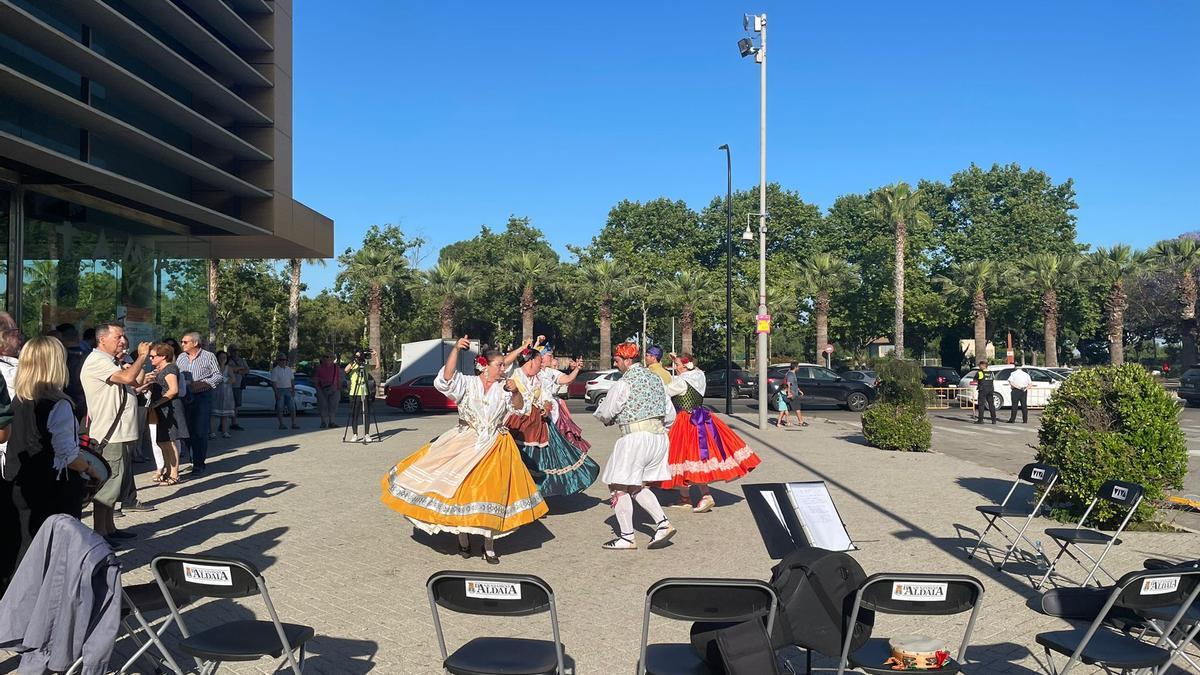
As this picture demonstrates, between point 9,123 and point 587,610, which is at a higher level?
point 9,123

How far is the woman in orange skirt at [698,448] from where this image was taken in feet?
32.0

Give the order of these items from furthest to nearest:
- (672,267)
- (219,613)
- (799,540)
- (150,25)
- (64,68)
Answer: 1. (672,267)
2. (150,25)
3. (64,68)
4. (219,613)
5. (799,540)

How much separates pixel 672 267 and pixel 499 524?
6078cm

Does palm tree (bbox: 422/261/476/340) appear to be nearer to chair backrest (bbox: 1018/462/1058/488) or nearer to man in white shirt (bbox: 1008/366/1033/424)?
man in white shirt (bbox: 1008/366/1033/424)

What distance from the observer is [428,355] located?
35.8 metres

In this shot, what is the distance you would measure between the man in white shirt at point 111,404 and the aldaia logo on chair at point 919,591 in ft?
20.8

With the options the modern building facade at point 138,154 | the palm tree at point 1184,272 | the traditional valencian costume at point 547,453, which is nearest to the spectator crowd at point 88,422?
the traditional valencian costume at point 547,453

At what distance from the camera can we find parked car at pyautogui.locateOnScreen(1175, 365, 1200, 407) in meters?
31.2

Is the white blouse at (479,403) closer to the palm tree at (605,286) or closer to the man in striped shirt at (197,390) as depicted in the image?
the man in striped shirt at (197,390)

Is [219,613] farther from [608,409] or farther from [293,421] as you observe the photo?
[293,421]

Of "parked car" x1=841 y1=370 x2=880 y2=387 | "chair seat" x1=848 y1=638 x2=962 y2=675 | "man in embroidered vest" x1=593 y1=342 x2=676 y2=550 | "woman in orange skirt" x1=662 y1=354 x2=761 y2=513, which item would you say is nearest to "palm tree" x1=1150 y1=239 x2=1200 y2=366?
"parked car" x1=841 y1=370 x2=880 y2=387

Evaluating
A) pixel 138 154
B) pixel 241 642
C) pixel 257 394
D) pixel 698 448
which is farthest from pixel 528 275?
pixel 241 642

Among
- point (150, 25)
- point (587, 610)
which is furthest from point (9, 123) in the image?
point (587, 610)

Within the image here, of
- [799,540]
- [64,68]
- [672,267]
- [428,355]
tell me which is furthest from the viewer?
[672,267]
